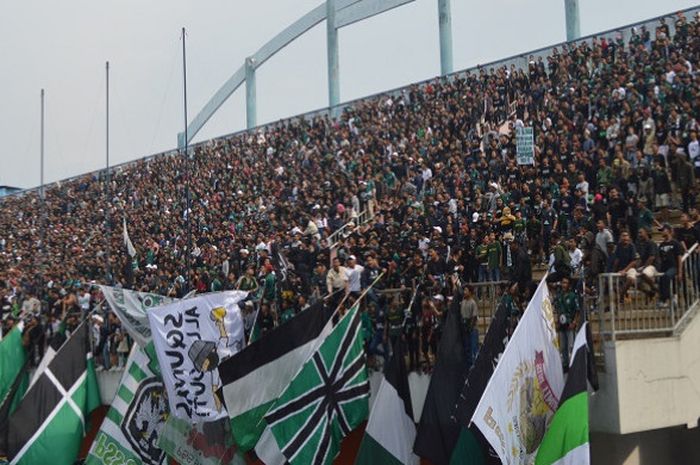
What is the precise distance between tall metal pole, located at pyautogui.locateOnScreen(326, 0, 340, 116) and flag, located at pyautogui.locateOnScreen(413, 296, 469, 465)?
98.2 feet

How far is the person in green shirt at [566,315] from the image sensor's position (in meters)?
14.6

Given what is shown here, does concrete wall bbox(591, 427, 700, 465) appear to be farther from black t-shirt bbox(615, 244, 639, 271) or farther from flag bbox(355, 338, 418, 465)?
flag bbox(355, 338, 418, 465)

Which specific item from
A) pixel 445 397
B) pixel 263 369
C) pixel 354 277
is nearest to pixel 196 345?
pixel 263 369

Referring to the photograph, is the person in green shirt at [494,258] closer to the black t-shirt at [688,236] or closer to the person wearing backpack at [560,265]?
the person wearing backpack at [560,265]

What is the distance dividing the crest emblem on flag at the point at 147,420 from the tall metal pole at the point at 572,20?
63.5ft

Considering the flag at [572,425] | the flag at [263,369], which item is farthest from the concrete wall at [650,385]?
the flag at [263,369]

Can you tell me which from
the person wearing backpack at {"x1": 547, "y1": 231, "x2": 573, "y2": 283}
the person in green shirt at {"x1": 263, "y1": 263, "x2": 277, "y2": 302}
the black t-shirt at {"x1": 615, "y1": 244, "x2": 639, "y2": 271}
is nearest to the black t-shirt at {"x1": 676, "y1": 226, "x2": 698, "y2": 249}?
the black t-shirt at {"x1": 615, "y1": 244, "x2": 639, "y2": 271}

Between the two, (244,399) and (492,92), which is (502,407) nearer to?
(244,399)

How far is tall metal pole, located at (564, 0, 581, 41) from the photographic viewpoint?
34062 mm

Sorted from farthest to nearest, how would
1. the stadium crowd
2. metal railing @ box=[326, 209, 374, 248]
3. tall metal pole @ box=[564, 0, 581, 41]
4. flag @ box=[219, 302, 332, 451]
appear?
tall metal pole @ box=[564, 0, 581, 41] → metal railing @ box=[326, 209, 374, 248] → the stadium crowd → flag @ box=[219, 302, 332, 451]

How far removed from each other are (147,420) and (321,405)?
4.88 metres

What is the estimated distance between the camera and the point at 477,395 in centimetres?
1441

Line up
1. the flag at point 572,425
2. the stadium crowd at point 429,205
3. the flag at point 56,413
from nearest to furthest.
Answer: the flag at point 572,425
the stadium crowd at point 429,205
the flag at point 56,413

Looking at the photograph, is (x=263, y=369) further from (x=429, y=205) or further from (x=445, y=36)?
(x=445, y=36)
